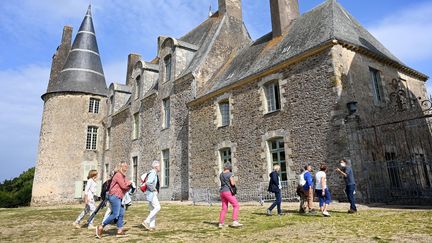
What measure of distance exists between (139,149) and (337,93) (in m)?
12.8

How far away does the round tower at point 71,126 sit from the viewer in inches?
806

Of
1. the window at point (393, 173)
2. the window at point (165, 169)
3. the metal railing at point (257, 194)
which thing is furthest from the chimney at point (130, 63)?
the window at point (393, 173)

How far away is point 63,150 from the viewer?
2098 centimetres

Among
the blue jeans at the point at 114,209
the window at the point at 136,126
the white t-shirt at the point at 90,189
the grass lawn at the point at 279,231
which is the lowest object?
the grass lawn at the point at 279,231

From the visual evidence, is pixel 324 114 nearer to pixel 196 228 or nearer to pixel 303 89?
pixel 303 89

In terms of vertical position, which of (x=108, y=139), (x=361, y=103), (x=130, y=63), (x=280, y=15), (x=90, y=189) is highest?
(x=130, y=63)

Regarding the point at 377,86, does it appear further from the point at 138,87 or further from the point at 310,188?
the point at 138,87

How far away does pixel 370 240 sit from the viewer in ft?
13.9

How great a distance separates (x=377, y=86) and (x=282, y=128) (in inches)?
154

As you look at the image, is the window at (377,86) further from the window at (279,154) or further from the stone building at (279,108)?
the window at (279,154)

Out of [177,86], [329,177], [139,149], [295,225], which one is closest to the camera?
[295,225]

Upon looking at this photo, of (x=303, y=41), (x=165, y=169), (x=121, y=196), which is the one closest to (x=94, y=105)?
(x=165, y=169)

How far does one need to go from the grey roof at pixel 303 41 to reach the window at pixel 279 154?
290 cm

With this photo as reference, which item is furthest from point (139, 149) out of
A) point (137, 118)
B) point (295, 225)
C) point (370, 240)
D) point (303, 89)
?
point (370, 240)
